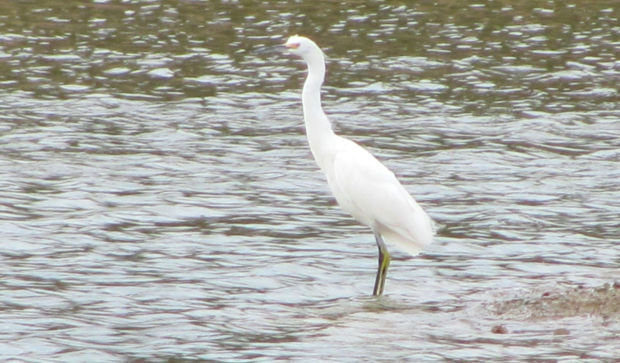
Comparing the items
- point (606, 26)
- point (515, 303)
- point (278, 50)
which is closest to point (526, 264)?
point (515, 303)

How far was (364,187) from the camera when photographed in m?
9.55

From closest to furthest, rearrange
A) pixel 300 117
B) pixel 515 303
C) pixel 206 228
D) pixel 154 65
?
pixel 515 303 < pixel 206 228 < pixel 300 117 < pixel 154 65

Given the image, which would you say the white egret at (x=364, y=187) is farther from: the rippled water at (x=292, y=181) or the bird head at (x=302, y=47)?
the rippled water at (x=292, y=181)

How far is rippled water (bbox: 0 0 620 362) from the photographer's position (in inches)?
322

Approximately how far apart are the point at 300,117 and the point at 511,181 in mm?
3276

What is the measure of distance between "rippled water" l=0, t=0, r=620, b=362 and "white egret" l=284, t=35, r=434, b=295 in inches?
14.4

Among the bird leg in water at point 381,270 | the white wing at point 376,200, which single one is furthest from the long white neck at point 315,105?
the bird leg in water at point 381,270

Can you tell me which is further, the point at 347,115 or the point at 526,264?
the point at 347,115

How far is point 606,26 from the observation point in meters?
19.0

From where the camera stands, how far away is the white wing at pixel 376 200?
9.51 metres

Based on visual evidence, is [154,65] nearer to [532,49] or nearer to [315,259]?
[532,49]

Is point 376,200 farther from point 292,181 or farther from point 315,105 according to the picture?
point 292,181

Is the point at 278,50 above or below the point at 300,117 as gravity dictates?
above

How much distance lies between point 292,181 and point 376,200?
2971 mm
